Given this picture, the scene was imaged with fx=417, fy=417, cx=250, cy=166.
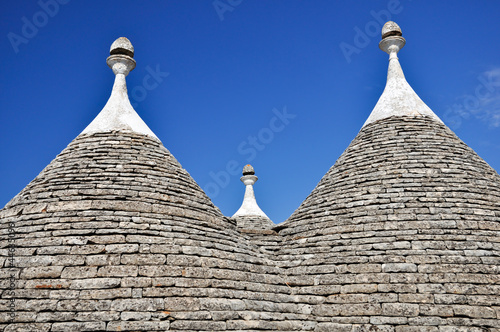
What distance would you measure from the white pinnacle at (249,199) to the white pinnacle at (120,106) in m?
7.28

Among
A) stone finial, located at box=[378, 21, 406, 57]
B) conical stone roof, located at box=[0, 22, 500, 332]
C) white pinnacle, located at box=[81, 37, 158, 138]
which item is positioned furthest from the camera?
stone finial, located at box=[378, 21, 406, 57]

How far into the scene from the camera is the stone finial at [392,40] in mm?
9664

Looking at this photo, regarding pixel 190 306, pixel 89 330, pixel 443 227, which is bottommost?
pixel 89 330

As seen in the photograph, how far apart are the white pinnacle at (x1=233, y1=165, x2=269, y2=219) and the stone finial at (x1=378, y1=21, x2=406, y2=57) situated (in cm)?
700

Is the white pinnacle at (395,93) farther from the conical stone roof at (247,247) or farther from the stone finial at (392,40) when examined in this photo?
the conical stone roof at (247,247)

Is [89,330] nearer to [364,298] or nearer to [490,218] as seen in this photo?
[364,298]

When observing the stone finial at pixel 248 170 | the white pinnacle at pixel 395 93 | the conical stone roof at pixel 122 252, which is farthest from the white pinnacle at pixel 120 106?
the stone finial at pixel 248 170

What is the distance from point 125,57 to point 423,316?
722cm

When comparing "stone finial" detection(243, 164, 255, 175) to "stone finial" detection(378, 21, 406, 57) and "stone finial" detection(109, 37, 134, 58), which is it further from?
"stone finial" detection(109, 37, 134, 58)

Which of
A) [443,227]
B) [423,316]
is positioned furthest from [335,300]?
[443,227]

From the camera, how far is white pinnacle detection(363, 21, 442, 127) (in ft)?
28.3

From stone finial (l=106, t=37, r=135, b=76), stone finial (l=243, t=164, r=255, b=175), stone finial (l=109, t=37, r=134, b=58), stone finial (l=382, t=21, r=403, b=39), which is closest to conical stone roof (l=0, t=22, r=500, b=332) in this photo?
stone finial (l=106, t=37, r=135, b=76)

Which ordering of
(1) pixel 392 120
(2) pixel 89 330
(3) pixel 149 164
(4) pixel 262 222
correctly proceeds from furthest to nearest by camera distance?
1. (4) pixel 262 222
2. (1) pixel 392 120
3. (3) pixel 149 164
4. (2) pixel 89 330

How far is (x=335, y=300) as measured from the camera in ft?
19.7
